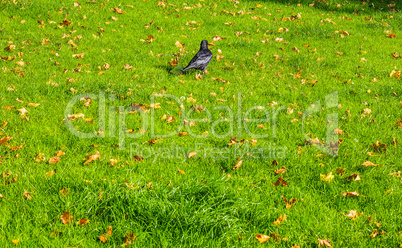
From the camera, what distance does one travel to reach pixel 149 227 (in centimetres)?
292

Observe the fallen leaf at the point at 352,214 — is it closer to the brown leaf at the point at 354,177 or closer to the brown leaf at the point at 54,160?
the brown leaf at the point at 354,177

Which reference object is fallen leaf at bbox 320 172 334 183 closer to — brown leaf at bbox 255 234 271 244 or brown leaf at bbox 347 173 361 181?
brown leaf at bbox 347 173 361 181

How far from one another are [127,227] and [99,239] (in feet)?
0.86

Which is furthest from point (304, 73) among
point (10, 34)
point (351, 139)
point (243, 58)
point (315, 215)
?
point (10, 34)

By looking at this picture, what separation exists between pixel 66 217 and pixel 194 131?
7.81 feet

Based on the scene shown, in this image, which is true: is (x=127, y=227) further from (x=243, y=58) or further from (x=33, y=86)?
(x=243, y=58)

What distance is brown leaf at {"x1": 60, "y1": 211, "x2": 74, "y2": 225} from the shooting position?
2893 millimetres

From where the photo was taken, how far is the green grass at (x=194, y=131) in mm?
2963

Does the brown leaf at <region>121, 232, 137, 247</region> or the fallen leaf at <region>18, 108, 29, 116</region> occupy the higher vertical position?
the fallen leaf at <region>18, 108, 29, 116</region>

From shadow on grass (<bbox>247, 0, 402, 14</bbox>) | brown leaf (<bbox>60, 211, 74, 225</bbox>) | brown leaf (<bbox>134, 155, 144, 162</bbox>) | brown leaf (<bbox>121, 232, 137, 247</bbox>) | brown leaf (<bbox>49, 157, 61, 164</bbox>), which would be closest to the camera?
brown leaf (<bbox>121, 232, 137, 247</bbox>)

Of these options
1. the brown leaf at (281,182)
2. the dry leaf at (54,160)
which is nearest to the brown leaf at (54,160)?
the dry leaf at (54,160)

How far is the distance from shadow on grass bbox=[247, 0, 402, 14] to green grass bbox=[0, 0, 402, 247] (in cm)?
200

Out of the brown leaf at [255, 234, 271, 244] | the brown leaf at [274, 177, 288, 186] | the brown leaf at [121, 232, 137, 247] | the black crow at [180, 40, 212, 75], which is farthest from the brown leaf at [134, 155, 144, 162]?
the black crow at [180, 40, 212, 75]

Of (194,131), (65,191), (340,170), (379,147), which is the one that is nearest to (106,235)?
(65,191)
